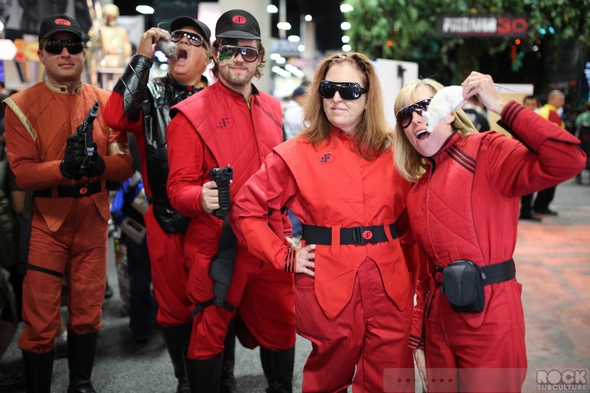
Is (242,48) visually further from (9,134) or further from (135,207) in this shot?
(135,207)

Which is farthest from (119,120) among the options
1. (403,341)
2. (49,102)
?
(403,341)

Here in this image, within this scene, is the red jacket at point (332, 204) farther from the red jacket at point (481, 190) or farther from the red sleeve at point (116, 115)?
the red sleeve at point (116, 115)

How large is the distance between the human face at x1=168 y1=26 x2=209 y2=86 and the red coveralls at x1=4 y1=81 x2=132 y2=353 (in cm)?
56

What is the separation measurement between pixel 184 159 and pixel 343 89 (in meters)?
0.86

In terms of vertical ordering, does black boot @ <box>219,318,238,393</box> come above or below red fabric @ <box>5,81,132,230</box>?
below

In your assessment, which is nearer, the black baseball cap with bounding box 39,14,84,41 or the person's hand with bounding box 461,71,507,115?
the person's hand with bounding box 461,71,507,115

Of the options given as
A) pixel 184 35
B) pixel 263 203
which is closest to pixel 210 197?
pixel 263 203

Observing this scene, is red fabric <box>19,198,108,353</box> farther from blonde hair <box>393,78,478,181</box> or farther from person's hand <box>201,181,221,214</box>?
blonde hair <box>393,78,478,181</box>

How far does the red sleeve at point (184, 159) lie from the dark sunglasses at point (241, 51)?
377 millimetres

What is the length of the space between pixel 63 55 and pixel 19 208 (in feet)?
3.08

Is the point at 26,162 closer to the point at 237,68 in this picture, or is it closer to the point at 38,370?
the point at 38,370

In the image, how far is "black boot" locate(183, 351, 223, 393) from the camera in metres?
2.73

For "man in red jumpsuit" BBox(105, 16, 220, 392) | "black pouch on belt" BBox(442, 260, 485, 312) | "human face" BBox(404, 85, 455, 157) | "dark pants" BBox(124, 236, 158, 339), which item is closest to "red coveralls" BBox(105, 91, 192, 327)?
"man in red jumpsuit" BBox(105, 16, 220, 392)

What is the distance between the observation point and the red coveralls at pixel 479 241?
6.07ft
